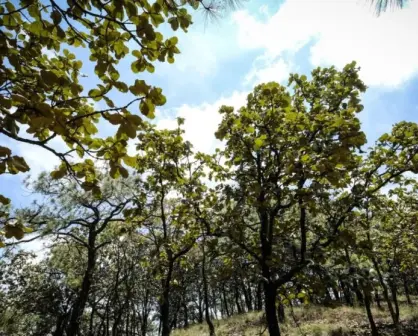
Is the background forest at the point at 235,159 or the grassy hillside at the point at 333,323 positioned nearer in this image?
the background forest at the point at 235,159

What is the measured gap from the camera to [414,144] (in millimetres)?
4496

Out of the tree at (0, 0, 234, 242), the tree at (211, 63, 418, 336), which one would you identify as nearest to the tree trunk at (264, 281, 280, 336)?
the tree at (211, 63, 418, 336)

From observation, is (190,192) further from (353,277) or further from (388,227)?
(388,227)

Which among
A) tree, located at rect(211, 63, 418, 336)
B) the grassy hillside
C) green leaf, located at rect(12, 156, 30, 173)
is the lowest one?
the grassy hillside

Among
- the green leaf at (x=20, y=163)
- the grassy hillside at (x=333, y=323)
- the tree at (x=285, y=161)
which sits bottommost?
the grassy hillside at (x=333, y=323)

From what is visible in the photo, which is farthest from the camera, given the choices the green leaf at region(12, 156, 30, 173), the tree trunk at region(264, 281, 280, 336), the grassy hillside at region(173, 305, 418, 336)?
the grassy hillside at region(173, 305, 418, 336)

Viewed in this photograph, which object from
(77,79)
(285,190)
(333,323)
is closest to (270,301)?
(285,190)

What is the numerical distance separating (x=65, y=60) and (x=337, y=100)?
12.8 feet

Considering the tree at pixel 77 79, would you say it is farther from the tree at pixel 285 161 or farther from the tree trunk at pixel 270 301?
the tree trunk at pixel 270 301

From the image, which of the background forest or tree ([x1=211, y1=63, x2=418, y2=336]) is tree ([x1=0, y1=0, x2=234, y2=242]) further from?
tree ([x1=211, y1=63, x2=418, y2=336])

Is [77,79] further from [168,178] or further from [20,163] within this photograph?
[168,178]

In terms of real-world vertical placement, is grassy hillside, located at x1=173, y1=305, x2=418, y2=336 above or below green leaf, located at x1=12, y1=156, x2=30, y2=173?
below

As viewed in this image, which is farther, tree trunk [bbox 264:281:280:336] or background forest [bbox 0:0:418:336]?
tree trunk [bbox 264:281:280:336]

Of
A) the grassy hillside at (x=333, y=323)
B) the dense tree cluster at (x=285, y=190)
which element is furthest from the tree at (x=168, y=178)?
the grassy hillside at (x=333, y=323)
